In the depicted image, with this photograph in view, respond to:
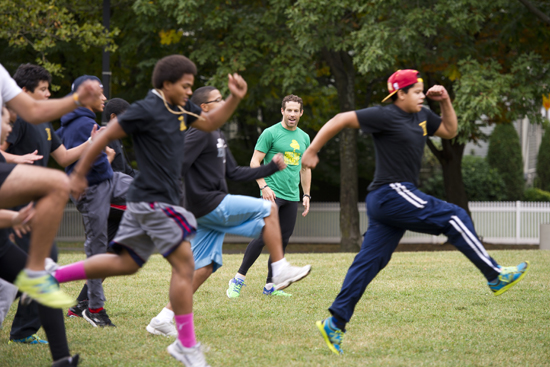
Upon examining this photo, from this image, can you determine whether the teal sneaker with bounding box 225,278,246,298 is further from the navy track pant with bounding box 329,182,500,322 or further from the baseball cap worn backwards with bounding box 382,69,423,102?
the baseball cap worn backwards with bounding box 382,69,423,102

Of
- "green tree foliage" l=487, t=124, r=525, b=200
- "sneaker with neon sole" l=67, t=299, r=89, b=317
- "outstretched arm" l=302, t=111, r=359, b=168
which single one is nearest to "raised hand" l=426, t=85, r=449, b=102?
"outstretched arm" l=302, t=111, r=359, b=168

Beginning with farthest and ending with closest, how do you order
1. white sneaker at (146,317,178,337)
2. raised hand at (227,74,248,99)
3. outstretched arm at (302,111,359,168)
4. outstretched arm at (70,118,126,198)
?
white sneaker at (146,317,178,337) < outstretched arm at (302,111,359,168) < raised hand at (227,74,248,99) < outstretched arm at (70,118,126,198)

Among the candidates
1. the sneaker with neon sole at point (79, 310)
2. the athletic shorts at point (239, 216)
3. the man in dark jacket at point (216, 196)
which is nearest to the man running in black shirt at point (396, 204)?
the man in dark jacket at point (216, 196)

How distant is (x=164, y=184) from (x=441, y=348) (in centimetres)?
253

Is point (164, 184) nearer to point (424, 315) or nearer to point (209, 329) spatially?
point (209, 329)

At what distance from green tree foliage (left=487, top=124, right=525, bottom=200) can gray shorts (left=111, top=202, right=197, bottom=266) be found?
26.4 metres

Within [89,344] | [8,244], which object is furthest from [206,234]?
[8,244]

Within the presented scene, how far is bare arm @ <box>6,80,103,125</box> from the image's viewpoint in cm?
375

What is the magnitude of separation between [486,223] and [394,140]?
63.5 ft

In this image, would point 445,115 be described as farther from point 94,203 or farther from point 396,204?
point 94,203

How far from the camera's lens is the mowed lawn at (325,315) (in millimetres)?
4637

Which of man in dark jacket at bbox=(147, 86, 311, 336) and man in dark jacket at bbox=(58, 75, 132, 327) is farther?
man in dark jacket at bbox=(58, 75, 132, 327)

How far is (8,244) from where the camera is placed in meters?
4.23

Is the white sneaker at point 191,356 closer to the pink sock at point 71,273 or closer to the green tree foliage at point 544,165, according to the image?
the pink sock at point 71,273
